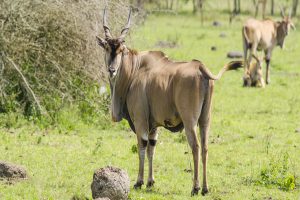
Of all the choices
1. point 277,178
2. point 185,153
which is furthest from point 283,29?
point 277,178

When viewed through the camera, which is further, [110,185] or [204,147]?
[204,147]

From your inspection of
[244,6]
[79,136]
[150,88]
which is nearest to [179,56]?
[79,136]

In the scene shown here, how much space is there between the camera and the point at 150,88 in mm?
8672

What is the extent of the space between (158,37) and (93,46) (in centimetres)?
1337

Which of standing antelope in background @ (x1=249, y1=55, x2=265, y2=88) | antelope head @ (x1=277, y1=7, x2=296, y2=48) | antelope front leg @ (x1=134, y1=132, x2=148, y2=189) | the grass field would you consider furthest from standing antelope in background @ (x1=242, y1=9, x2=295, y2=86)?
antelope front leg @ (x1=134, y1=132, x2=148, y2=189)

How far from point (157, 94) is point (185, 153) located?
2701mm

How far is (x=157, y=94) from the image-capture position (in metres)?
8.55

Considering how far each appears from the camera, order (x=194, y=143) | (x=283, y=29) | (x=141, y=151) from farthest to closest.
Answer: (x=283, y=29) → (x=141, y=151) → (x=194, y=143)

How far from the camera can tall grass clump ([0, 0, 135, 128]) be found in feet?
41.9

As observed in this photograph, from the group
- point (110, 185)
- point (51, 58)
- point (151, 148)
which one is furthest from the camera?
point (51, 58)

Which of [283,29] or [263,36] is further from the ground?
[283,29]

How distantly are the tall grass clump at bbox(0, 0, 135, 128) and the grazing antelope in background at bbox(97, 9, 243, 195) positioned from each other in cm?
396

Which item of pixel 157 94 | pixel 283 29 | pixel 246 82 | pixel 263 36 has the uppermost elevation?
pixel 283 29

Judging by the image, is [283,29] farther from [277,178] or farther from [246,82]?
[277,178]
